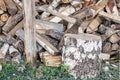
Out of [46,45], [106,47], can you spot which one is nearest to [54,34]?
[46,45]

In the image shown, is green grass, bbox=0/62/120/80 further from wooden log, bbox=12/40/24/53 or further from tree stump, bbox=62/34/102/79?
wooden log, bbox=12/40/24/53

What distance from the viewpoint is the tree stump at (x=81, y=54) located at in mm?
4252

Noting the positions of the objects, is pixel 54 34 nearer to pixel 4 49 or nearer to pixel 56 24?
A: pixel 56 24

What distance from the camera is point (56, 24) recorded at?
4988 mm

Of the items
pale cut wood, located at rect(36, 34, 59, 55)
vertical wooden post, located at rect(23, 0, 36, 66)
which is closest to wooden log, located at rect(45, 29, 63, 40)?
pale cut wood, located at rect(36, 34, 59, 55)

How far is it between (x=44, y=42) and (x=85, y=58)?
730 millimetres

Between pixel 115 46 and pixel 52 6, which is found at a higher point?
pixel 52 6

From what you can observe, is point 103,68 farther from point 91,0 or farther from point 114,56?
point 91,0

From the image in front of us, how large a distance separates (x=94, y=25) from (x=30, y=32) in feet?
3.81

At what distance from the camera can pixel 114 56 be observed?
518 centimetres

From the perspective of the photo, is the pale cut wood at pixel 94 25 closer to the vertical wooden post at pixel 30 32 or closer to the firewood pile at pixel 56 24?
the firewood pile at pixel 56 24

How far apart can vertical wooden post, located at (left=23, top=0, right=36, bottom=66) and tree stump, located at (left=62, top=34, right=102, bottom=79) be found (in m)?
0.44

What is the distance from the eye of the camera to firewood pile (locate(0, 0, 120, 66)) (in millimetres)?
4770

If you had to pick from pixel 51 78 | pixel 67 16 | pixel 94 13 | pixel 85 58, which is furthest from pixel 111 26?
pixel 51 78
